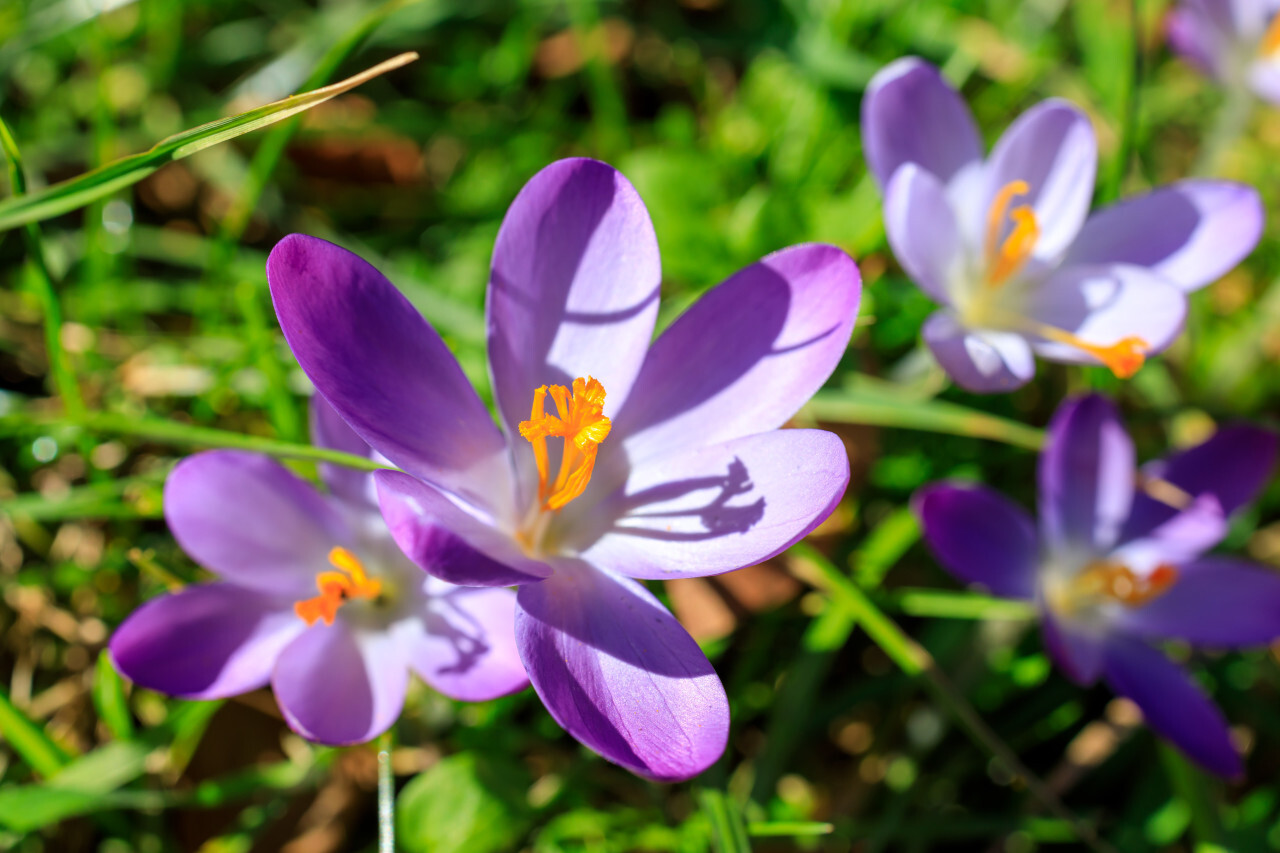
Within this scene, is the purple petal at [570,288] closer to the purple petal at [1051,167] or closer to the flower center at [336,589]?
the flower center at [336,589]

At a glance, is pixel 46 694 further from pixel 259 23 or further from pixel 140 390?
pixel 259 23

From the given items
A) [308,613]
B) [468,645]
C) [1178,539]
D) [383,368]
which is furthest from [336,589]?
[1178,539]

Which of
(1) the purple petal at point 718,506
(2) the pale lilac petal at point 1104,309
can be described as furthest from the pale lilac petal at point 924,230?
(1) the purple petal at point 718,506

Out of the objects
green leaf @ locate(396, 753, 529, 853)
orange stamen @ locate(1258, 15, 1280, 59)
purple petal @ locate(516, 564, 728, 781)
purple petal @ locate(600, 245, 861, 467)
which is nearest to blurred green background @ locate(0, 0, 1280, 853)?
green leaf @ locate(396, 753, 529, 853)

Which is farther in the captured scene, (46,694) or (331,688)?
(46,694)

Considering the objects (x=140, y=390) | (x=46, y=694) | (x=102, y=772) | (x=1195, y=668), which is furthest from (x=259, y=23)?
(x=1195, y=668)
